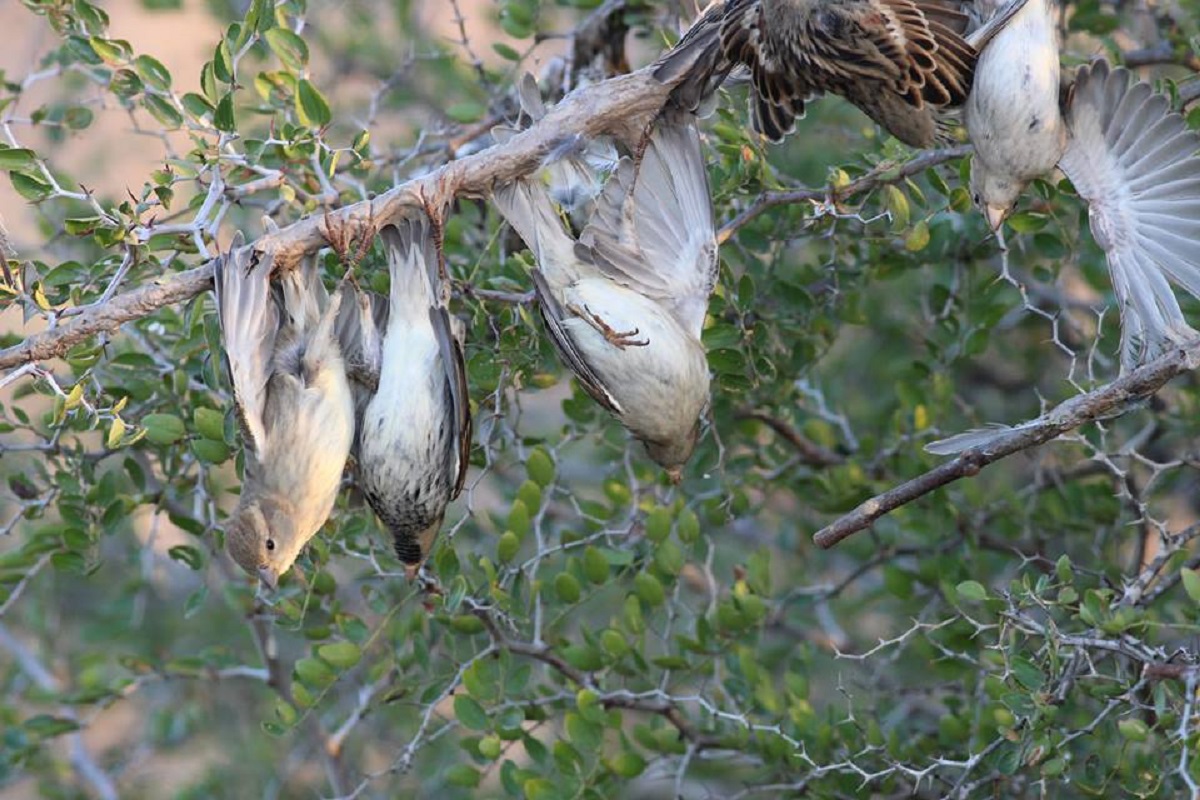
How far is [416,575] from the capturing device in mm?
3383

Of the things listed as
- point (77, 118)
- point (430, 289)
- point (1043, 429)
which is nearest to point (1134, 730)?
point (1043, 429)

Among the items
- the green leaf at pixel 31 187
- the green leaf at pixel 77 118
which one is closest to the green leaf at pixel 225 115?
the green leaf at pixel 31 187

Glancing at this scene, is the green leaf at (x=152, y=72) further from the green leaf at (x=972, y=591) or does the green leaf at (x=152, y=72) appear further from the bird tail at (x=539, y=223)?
the green leaf at (x=972, y=591)

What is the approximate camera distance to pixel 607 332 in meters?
3.05

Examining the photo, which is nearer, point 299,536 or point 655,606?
point 299,536

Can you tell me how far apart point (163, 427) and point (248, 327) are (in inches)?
22.9

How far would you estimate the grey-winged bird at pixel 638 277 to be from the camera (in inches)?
122

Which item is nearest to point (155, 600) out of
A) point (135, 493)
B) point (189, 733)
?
point (189, 733)

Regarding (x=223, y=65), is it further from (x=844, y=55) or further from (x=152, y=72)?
(x=844, y=55)

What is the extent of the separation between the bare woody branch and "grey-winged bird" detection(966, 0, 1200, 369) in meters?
0.23

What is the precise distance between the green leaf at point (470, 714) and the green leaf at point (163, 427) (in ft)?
2.80

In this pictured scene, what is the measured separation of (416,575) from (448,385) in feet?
1.56

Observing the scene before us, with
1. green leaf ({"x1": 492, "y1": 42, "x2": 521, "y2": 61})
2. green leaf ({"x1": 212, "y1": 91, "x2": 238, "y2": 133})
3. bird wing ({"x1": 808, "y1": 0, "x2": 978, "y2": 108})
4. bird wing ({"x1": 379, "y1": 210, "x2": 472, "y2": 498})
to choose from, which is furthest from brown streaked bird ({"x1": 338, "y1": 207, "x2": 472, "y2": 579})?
green leaf ({"x1": 492, "y1": 42, "x2": 521, "y2": 61})

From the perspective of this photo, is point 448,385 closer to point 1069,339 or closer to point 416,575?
point 416,575
